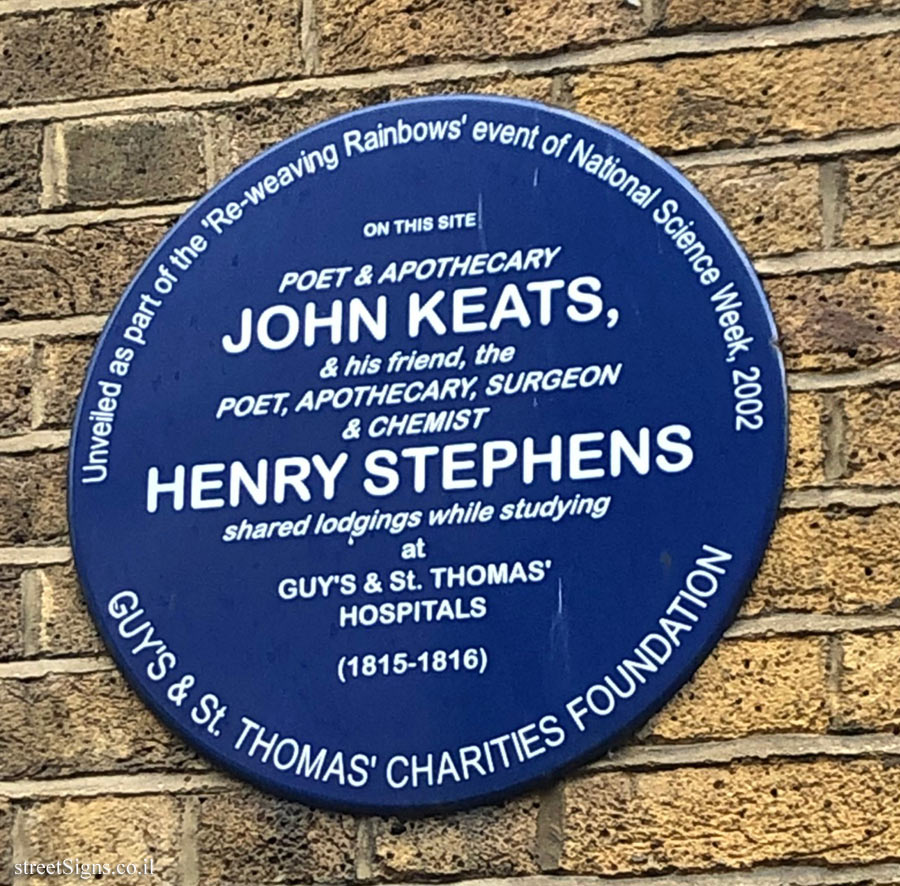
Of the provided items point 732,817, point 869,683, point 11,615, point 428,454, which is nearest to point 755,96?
point 428,454

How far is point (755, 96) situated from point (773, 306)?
0.90 ft

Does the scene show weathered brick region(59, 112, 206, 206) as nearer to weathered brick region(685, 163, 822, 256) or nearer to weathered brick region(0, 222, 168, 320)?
weathered brick region(0, 222, 168, 320)

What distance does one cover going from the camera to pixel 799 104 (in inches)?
97.3

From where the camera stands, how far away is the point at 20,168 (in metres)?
2.70

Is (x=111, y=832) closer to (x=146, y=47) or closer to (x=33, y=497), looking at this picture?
(x=33, y=497)

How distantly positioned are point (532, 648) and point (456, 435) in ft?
0.89

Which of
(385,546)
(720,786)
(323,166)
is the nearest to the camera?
(720,786)

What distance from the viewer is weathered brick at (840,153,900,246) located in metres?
2.40

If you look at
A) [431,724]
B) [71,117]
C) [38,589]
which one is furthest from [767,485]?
[71,117]

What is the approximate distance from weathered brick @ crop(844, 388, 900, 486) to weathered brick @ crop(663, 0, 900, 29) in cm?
48

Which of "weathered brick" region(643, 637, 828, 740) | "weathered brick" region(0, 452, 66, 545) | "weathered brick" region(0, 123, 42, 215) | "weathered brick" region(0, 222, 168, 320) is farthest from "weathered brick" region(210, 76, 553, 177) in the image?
"weathered brick" region(643, 637, 828, 740)

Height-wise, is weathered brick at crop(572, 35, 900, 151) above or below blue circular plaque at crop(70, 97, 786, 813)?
above

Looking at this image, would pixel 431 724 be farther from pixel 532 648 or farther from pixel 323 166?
pixel 323 166

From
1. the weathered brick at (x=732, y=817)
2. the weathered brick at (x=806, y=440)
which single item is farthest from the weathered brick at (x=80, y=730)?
the weathered brick at (x=806, y=440)
